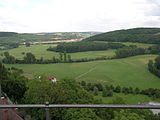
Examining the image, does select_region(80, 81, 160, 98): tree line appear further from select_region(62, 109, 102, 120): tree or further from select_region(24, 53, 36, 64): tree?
select_region(24, 53, 36, 64): tree

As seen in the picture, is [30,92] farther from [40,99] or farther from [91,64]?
[91,64]

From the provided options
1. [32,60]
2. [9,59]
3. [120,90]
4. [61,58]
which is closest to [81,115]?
[120,90]

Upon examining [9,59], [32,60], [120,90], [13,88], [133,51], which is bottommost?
[120,90]

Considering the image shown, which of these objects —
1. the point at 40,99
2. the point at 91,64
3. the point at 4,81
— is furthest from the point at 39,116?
the point at 91,64

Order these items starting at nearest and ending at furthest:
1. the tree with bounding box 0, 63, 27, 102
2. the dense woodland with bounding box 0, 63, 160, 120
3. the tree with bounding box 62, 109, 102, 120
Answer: the tree with bounding box 62, 109, 102, 120, the dense woodland with bounding box 0, 63, 160, 120, the tree with bounding box 0, 63, 27, 102

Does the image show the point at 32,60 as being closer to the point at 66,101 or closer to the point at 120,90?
the point at 120,90

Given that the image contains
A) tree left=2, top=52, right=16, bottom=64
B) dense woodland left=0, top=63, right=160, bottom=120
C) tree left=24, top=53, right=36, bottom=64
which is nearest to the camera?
dense woodland left=0, top=63, right=160, bottom=120

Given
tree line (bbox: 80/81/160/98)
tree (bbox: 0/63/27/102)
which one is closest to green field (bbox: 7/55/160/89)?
tree line (bbox: 80/81/160/98)

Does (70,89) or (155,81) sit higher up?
(70,89)
